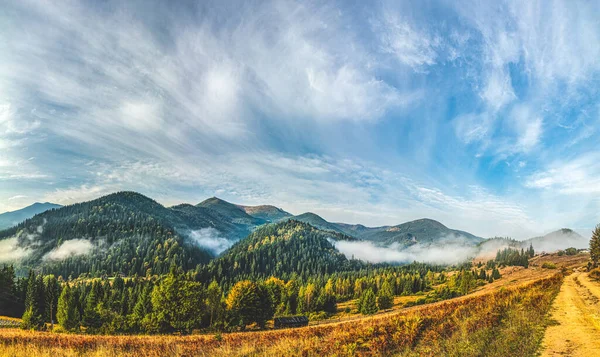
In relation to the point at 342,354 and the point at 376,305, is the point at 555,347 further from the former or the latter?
the point at 376,305

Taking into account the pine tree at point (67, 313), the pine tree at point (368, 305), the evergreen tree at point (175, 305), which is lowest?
the pine tree at point (368, 305)

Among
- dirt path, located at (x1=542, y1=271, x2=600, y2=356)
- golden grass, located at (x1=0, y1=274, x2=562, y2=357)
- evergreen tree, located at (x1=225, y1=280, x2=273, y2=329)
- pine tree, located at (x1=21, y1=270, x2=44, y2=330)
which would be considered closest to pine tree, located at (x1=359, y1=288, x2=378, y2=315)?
evergreen tree, located at (x1=225, y1=280, x2=273, y2=329)

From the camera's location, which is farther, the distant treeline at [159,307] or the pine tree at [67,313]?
the pine tree at [67,313]

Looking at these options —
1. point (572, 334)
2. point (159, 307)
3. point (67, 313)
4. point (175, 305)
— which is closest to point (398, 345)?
point (572, 334)

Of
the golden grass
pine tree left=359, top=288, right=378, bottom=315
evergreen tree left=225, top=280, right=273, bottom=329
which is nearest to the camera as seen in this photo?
the golden grass

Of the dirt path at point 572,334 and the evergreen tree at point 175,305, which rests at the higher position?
the dirt path at point 572,334

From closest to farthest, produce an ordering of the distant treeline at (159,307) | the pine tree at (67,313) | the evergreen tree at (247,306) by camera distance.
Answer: the distant treeline at (159,307) < the pine tree at (67,313) < the evergreen tree at (247,306)

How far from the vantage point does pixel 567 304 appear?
3133 centimetres

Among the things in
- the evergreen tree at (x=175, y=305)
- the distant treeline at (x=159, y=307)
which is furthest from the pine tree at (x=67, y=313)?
the evergreen tree at (x=175, y=305)

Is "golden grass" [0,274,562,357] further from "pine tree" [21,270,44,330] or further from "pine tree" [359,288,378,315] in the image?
"pine tree" [359,288,378,315]

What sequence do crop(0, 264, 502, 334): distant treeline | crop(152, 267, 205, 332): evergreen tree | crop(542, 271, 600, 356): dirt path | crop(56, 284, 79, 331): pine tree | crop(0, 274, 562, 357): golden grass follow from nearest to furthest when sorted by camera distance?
crop(0, 274, 562, 357): golden grass
crop(542, 271, 600, 356): dirt path
crop(152, 267, 205, 332): evergreen tree
crop(0, 264, 502, 334): distant treeline
crop(56, 284, 79, 331): pine tree

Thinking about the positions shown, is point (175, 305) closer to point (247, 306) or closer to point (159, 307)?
point (159, 307)

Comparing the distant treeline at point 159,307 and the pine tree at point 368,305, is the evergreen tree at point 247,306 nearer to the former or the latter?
the distant treeline at point 159,307

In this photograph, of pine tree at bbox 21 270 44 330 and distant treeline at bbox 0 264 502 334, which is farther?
pine tree at bbox 21 270 44 330
